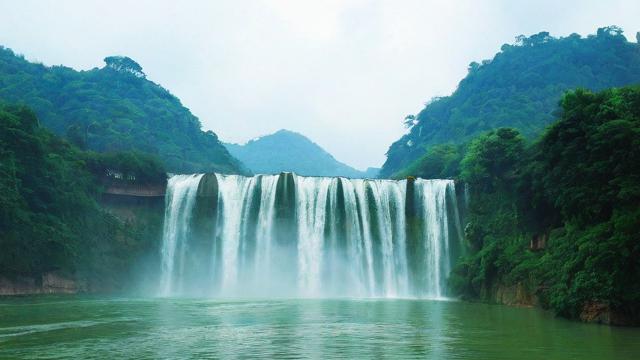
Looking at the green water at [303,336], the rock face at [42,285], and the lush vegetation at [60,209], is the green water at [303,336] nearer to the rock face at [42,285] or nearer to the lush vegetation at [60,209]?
the lush vegetation at [60,209]

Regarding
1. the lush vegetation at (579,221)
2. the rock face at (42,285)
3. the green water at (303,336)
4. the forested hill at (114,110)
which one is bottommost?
the green water at (303,336)

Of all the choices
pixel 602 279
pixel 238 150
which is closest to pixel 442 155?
pixel 602 279

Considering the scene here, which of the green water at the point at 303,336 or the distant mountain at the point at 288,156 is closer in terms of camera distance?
the green water at the point at 303,336

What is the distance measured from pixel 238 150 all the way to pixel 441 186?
117 m

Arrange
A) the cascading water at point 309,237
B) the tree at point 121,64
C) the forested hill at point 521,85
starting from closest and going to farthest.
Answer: the cascading water at point 309,237 → the forested hill at point 521,85 → the tree at point 121,64

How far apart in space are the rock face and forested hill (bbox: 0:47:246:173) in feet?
59.7

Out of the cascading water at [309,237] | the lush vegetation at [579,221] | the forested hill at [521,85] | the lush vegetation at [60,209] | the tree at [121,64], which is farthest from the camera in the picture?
the tree at [121,64]

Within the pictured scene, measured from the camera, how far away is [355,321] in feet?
60.8

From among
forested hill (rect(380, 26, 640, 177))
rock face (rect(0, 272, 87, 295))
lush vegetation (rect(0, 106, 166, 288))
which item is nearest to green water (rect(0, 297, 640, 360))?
lush vegetation (rect(0, 106, 166, 288))

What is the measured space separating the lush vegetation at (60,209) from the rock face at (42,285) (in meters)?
0.39

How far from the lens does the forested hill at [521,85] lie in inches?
2844

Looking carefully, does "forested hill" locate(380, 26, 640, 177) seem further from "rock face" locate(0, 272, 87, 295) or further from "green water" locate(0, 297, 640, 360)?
"green water" locate(0, 297, 640, 360)

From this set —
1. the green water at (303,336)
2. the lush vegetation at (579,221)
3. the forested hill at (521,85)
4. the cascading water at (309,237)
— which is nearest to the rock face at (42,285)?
the cascading water at (309,237)

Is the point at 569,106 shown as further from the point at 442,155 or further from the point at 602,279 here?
the point at 442,155
